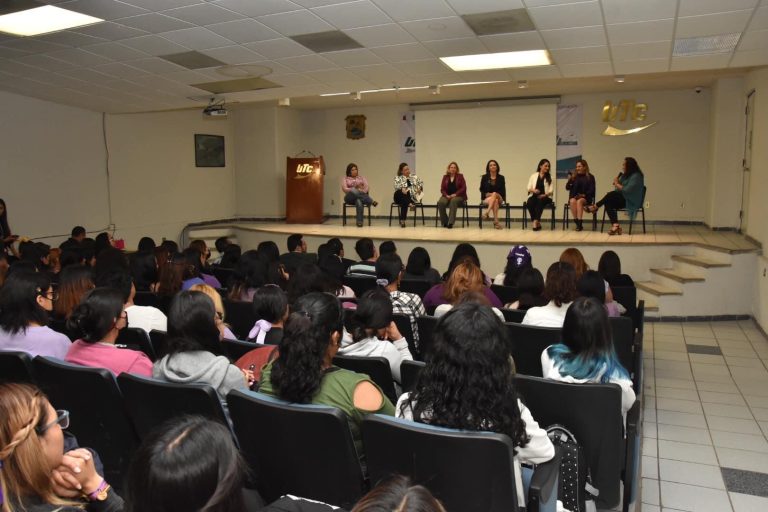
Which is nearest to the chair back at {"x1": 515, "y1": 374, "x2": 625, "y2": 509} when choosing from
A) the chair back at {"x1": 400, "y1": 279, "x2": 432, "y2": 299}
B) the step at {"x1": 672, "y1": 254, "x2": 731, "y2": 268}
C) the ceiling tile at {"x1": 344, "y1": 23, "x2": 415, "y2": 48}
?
the chair back at {"x1": 400, "y1": 279, "x2": 432, "y2": 299}

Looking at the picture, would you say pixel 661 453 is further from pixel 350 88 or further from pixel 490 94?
pixel 490 94

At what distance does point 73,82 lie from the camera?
7.79 meters

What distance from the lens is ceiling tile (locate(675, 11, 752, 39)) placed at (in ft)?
16.5

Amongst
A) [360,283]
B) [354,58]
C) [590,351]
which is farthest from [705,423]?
[354,58]

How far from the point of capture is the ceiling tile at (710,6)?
15.3 feet

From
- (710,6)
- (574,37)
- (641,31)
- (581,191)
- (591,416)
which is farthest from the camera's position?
(581,191)

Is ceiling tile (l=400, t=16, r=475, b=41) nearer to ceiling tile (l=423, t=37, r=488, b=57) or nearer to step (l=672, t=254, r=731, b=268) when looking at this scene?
ceiling tile (l=423, t=37, r=488, b=57)

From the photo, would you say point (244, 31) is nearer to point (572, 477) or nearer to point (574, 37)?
point (574, 37)

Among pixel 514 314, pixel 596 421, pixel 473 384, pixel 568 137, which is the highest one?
pixel 568 137

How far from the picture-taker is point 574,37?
18.7 feet

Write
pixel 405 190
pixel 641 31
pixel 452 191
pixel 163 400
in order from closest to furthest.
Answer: pixel 163 400 → pixel 641 31 → pixel 452 191 → pixel 405 190

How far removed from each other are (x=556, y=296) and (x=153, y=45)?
15.3ft

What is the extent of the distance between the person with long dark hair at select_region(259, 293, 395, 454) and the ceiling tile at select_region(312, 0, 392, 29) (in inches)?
137

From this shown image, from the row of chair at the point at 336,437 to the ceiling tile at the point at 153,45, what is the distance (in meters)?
3.99
